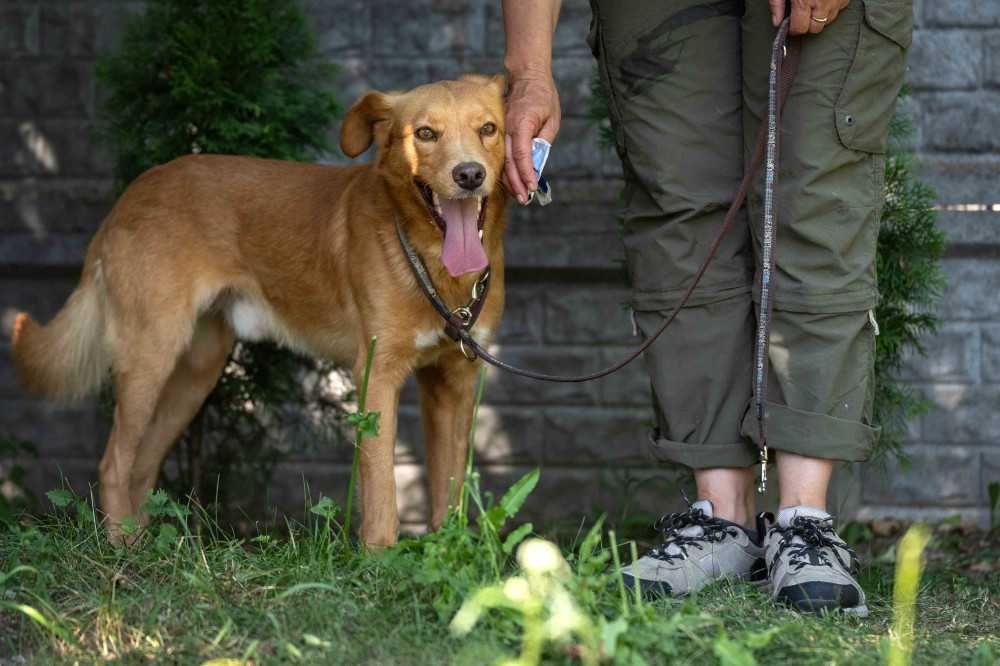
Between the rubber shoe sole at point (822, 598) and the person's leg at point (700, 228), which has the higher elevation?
the person's leg at point (700, 228)

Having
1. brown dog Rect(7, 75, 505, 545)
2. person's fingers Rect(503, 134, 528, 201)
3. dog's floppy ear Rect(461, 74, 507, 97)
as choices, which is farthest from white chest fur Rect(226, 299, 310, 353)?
person's fingers Rect(503, 134, 528, 201)

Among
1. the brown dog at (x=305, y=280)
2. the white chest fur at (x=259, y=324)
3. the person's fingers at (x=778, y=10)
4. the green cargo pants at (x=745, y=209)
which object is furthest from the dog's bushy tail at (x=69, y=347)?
the person's fingers at (x=778, y=10)

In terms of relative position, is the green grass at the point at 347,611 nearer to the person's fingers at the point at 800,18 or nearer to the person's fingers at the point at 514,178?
the person's fingers at the point at 514,178

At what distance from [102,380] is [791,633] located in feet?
9.00

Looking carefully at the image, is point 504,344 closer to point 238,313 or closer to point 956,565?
point 238,313

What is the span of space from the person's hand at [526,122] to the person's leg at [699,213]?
211mm

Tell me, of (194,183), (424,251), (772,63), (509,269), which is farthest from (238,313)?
(772,63)

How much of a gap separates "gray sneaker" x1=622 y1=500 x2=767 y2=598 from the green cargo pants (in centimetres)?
14

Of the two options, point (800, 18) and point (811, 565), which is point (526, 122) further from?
point (811, 565)

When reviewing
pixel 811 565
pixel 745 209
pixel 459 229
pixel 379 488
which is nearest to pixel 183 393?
pixel 379 488

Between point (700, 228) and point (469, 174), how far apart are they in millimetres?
586

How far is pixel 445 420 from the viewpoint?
374cm

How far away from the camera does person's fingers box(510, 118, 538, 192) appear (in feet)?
10.1

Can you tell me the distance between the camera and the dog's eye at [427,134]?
11.0ft
